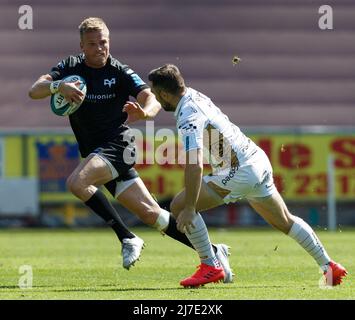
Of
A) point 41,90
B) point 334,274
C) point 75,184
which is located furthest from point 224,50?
point 334,274

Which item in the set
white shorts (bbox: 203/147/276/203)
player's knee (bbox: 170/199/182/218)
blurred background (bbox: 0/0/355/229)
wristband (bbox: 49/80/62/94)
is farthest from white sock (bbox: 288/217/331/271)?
blurred background (bbox: 0/0/355/229)

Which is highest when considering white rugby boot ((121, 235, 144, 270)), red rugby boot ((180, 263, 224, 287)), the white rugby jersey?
the white rugby jersey

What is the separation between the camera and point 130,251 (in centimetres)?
957

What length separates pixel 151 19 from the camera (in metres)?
25.5

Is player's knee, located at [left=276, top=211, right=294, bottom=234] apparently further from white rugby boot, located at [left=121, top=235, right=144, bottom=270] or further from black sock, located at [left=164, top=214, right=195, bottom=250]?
white rugby boot, located at [left=121, top=235, right=144, bottom=270]

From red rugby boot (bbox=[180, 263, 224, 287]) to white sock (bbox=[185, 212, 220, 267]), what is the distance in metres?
0.05

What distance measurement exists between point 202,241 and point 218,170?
0.61 meters

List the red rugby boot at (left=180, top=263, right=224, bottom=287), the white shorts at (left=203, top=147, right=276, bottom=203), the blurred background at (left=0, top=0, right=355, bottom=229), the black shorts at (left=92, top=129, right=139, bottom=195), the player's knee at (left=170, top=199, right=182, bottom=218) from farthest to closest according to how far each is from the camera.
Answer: the blurred background at (left=0, top=0, right=355, bottom=229), the black shorts at (left=92, top=129, right=139, bottom=195), the player's knee at (left=170, top=199, right=182, bottom=218), the red rugby boot at (left=180, top=263, right=224, bottom=287), the white shorts at (left=203, top=147, right=276, bottom=203)

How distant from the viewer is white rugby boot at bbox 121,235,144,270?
31.2 feet
